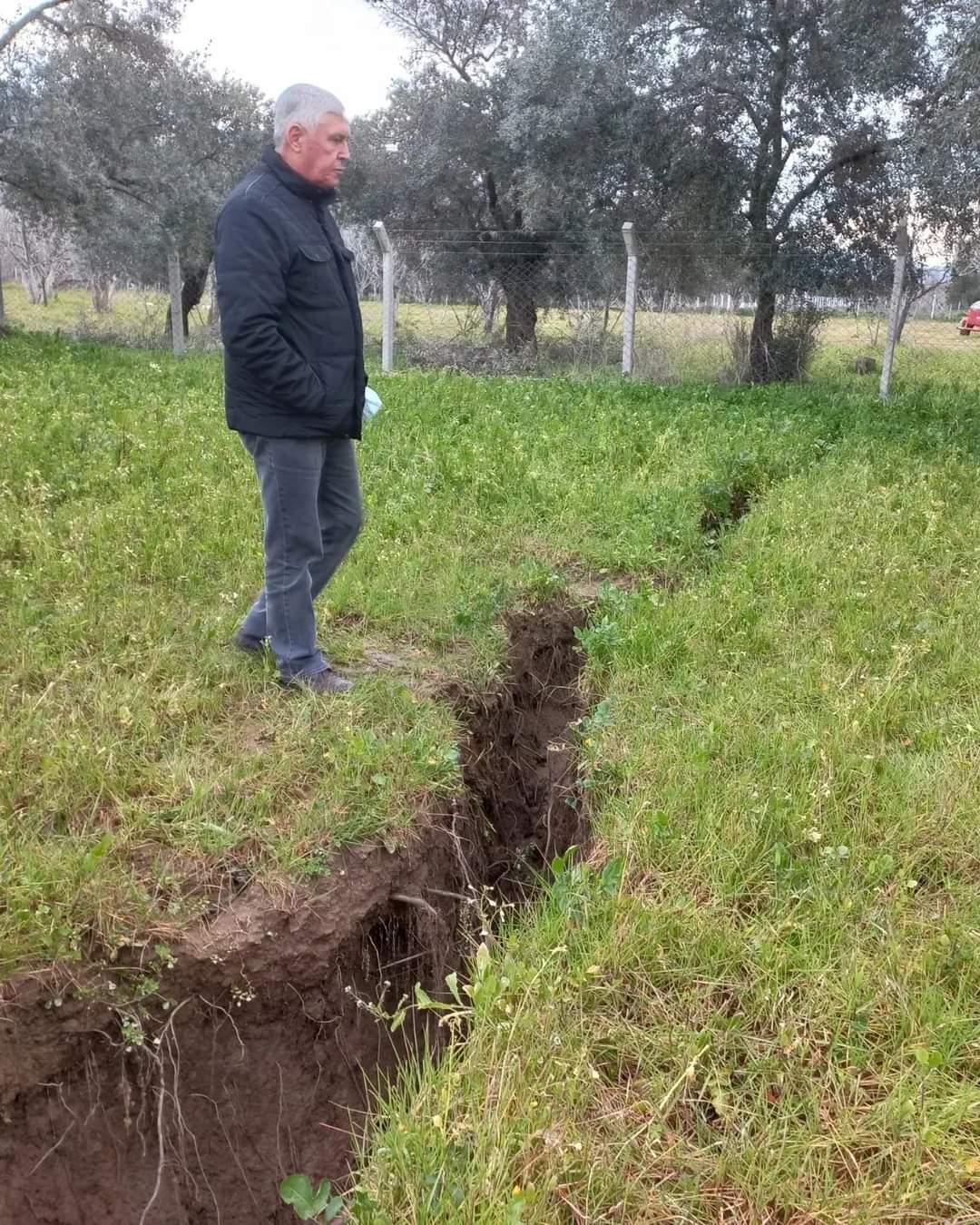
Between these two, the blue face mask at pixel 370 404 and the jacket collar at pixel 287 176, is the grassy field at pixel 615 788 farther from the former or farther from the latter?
the jacket collar at pixel 287 176

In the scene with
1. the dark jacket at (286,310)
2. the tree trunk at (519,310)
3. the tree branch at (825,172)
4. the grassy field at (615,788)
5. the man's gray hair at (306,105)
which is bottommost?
the grassy field at (615,788)

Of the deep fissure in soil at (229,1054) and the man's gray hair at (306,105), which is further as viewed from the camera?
the man's gray hair at (306,105)

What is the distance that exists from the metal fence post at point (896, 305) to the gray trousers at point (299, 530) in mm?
9950

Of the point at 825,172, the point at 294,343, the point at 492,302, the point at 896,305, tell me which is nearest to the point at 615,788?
the point at 294,343

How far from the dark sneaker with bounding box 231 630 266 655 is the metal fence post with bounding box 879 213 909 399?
1013cm

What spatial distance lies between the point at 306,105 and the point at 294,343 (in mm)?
797

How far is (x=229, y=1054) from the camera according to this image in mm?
3041

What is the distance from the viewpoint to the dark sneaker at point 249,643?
441 cm

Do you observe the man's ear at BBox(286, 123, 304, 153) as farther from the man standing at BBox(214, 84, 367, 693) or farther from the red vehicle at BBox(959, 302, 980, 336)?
the red vehicle at BBox(959, 302, 980, 336)

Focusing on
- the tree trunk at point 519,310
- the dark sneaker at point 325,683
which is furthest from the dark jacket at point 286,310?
the tree trunk at point 519,310

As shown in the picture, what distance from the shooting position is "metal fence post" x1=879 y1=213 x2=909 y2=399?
12.0 meters

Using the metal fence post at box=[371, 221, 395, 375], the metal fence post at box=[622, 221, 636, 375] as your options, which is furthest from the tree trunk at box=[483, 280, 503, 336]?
the metal fence post at box=[622, 221, 636, 375]

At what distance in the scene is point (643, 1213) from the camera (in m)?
2.20

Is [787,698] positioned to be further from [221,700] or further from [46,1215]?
[46,1215]
